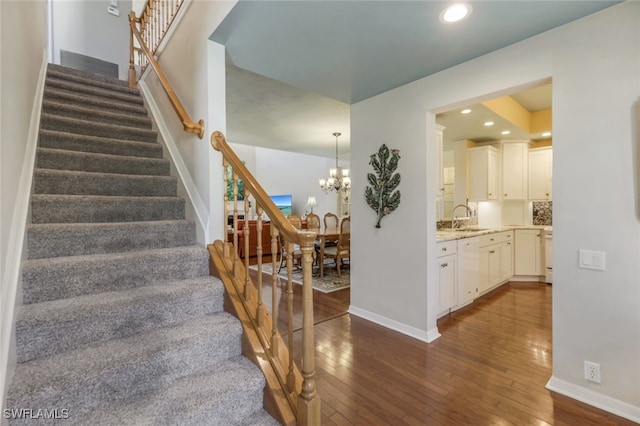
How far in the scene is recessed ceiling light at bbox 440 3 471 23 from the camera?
172cm

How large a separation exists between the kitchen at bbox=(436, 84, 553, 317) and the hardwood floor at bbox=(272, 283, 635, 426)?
2.30ft

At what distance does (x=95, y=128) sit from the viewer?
9.00 ft

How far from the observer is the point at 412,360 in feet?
7.72

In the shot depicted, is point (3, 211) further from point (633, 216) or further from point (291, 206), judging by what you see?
point (291, 206)

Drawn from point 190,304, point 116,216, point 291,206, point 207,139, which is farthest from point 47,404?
point 291,206

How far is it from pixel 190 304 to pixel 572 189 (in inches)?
99.6

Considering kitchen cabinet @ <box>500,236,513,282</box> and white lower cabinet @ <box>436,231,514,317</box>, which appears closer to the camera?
white lower cabinet @ <box>436,231,514,317</box>

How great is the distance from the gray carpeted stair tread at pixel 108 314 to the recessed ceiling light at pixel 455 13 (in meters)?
2.21

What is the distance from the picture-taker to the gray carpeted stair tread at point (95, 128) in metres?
2.55

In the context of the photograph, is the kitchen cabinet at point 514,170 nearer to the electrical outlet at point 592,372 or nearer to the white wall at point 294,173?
the electrical outlet at point 592,372

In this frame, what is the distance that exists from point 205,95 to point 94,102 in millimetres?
1831

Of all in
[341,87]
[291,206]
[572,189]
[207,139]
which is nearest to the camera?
[572,189]

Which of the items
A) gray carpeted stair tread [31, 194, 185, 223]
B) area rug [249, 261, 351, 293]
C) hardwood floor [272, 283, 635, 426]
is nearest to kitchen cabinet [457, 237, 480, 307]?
hardwood floor [272, 283, 635, 426]

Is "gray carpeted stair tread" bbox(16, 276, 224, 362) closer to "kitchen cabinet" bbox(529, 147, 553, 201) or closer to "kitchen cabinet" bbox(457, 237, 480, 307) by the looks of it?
"kitchen cabinet" bbox(457, 237, 480, 307)
